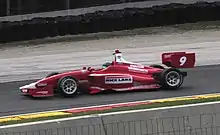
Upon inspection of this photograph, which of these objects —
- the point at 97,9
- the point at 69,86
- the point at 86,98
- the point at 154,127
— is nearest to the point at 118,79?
the point at 86,98

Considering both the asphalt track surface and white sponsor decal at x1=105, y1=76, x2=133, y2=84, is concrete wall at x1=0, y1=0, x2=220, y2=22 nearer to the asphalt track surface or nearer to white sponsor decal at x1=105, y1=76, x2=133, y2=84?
the asphalt track surface

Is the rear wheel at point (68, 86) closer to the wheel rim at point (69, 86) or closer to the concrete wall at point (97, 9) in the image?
the wheel rim at point (69, 86)

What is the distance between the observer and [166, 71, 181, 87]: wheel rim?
12047mm

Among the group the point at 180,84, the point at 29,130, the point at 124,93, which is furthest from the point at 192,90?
the point at 29,130

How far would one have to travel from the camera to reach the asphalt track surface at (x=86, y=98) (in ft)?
35.9

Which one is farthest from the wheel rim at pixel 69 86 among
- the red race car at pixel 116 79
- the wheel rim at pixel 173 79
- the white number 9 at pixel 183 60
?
the white number 9 at pixel 183 60

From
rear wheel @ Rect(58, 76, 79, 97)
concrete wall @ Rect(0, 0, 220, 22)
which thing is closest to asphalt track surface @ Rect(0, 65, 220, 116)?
rear wheel @ Rect(58, 76, 79, 97)

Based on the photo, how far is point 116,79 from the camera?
11961mm

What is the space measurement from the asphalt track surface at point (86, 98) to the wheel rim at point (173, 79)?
17 cm

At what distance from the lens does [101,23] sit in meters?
27.1

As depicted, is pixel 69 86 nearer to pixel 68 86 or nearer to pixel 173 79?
pixel 68 86

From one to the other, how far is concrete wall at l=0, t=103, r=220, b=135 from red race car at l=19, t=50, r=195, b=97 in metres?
4.01

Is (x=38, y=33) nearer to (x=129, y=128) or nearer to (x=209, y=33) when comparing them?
(x=209, y=33)

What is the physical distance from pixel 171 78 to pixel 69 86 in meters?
2.02
